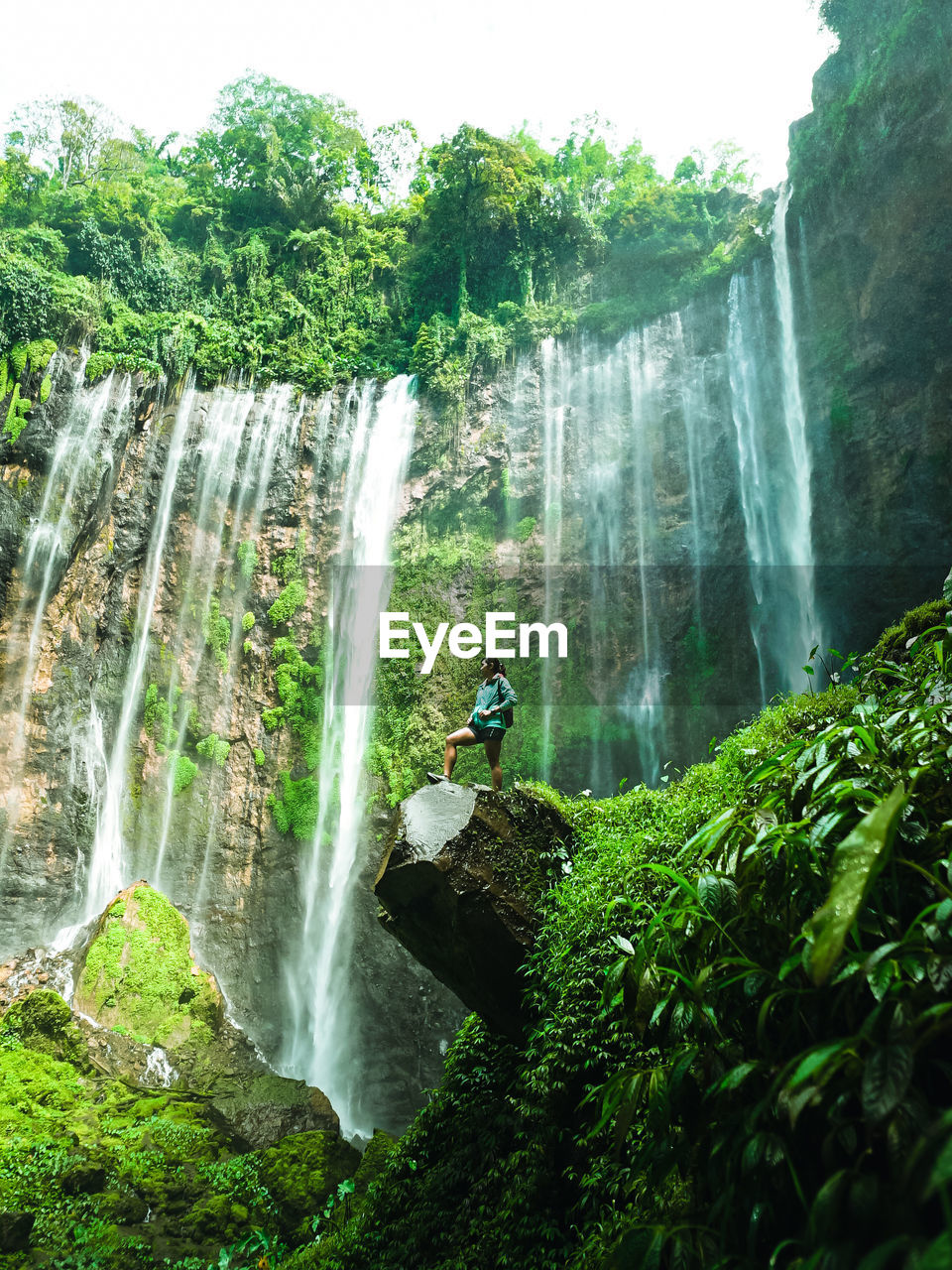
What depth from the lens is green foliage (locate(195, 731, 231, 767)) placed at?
13.2 meters

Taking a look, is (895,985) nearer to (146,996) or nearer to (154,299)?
(146,996)

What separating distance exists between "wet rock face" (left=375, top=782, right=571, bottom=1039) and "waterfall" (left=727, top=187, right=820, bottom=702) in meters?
8.51

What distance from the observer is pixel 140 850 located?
41.5 feet

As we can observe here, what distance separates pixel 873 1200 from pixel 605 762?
38.9 feet

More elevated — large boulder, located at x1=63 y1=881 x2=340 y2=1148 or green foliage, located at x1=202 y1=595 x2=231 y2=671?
green foliage, located at x1=202 y1=595 x2=231 y2=671

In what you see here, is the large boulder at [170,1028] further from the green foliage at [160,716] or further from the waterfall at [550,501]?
the waterfall at [550,501]

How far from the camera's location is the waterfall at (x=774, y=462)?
1247cm

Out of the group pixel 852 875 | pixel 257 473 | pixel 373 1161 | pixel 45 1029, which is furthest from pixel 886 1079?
pixel 257 473

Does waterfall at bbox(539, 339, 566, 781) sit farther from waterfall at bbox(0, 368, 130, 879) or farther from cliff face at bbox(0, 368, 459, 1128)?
waterfall at bbox(0, 368, 130, 879)

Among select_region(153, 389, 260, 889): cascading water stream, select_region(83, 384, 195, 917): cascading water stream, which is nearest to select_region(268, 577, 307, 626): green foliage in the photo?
select_region(153, 389, 260, 889): cascading water stream

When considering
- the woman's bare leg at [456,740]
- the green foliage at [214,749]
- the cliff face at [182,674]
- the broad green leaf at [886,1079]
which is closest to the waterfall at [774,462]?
the cliff face at [182,674]

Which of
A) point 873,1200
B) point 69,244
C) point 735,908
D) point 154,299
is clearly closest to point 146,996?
point 735,908

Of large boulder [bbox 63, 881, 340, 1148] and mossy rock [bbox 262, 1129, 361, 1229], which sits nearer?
mossy rock [bbox 262, 1129, 361, 1229]

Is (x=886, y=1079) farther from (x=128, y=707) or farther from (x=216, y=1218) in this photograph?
(x=128, y=707)
